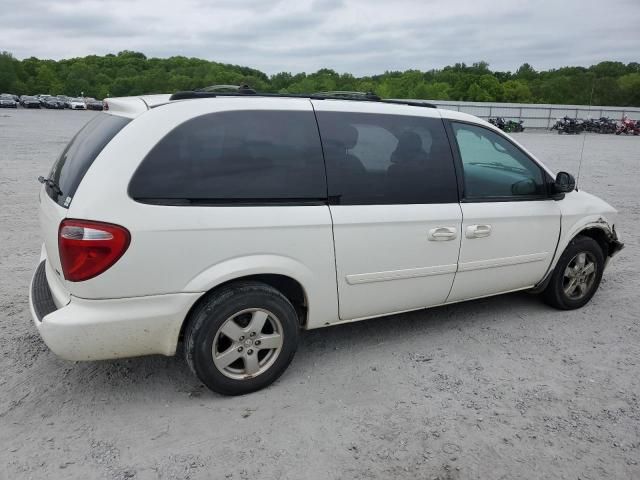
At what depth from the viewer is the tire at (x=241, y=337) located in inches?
117

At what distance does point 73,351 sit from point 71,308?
9.1 inches

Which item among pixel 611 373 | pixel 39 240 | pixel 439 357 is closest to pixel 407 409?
pixel 439 357

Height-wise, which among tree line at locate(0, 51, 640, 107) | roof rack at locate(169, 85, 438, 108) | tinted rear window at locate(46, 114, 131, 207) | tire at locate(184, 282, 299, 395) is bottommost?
tire at locate(184, 282, 299, 395)

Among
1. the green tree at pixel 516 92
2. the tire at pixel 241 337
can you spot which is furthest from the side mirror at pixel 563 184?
the green tree at pixel 516 92

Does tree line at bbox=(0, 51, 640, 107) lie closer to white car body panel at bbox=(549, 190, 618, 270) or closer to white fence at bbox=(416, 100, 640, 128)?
white fence at bbox=(416, 100, 640, 128)

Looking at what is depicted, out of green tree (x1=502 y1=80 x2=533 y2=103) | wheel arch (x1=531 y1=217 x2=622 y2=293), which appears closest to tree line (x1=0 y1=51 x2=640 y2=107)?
green tree (x1=502 y1=80 x2=533 y2=103)

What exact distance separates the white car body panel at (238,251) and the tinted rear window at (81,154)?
83mm

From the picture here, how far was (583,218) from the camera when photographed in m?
4.52

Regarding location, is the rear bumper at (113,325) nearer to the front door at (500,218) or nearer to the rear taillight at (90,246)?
the rear taillight at (90,246)

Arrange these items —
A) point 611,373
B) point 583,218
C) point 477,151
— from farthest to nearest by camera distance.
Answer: point 583,218 < point 477,151 < point 611,373

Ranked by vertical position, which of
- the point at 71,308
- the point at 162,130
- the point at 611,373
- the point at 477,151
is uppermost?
the point at 162,130

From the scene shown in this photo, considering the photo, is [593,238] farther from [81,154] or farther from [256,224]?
[81,154]

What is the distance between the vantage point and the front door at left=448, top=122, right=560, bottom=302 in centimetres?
389

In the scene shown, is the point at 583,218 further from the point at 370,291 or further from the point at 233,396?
the point at 233,396
